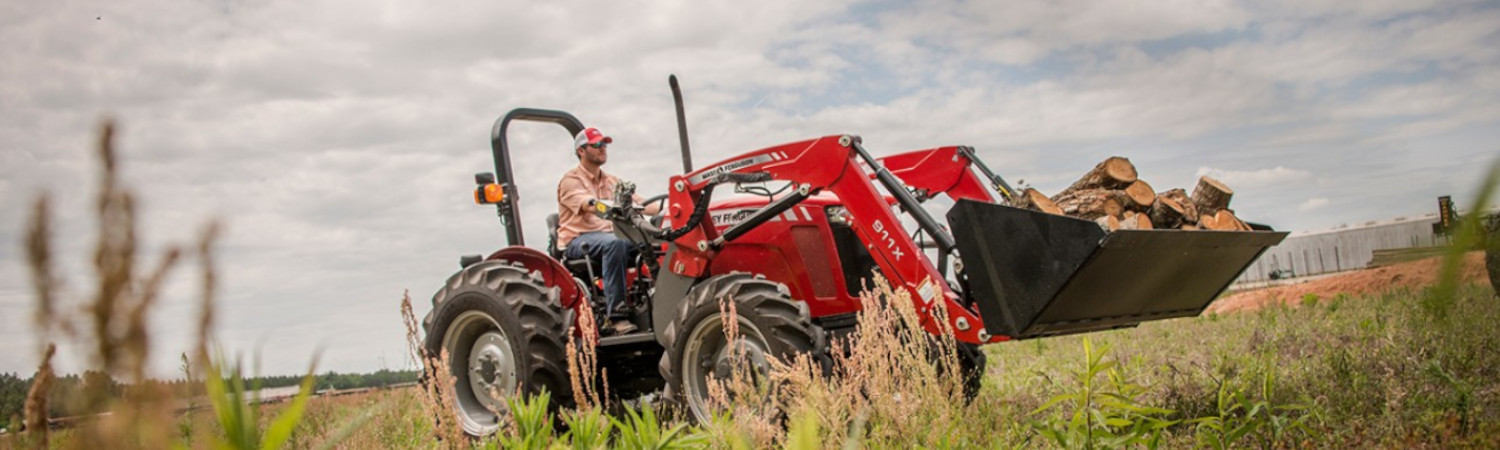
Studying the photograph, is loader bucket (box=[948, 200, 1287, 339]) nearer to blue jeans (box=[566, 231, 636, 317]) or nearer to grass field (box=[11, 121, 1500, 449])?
grass field (box=[11, 121, 1500, 449])

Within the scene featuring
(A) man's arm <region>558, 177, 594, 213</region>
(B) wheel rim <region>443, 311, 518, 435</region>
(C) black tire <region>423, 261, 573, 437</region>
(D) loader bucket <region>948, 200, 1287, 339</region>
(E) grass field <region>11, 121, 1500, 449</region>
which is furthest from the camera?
(A) man's arm <region>558, 177, 594, 213</region>

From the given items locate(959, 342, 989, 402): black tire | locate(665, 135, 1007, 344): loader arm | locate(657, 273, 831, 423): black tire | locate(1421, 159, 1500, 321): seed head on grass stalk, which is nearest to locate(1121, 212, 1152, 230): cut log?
locate(665, 135, 1007, 344): loader arm

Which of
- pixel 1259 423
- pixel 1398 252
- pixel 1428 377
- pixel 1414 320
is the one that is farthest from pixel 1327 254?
pixel 1398 252

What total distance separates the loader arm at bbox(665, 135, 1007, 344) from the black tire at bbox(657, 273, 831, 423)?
1.53ft

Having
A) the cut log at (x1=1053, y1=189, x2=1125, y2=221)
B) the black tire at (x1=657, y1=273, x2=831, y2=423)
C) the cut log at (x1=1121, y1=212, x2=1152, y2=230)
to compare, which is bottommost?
the black tire at (x1=657, y1=273, x2=831, y2=423)

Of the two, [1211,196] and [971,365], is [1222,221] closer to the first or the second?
[1211,196]

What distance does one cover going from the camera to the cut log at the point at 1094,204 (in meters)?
6.23

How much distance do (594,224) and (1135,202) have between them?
11.4ft

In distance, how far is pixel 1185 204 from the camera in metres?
6.31

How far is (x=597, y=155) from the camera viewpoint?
8055 millimetres

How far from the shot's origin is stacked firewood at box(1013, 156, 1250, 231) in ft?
20.5

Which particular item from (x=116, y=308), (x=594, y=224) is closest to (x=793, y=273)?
(x=594, y=224)

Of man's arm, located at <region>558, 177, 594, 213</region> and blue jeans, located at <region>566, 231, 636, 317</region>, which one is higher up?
man's arm, located at <region>558, 177, 594, 213</region>

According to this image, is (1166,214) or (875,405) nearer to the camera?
(875,405)
